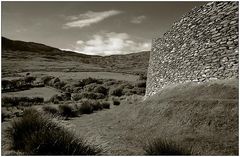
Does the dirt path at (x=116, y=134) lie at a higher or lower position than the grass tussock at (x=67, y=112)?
higher

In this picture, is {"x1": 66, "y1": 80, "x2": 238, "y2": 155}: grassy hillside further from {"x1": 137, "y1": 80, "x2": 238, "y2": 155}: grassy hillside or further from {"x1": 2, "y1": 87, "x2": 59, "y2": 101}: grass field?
{"x1": 2, "y1": 87, "x2": 59, "y2": 101}: grass field

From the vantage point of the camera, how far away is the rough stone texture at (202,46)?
9383mm

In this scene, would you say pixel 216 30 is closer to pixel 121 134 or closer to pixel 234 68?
pixel 234 68

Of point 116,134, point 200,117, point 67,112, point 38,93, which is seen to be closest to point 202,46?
point 200,117

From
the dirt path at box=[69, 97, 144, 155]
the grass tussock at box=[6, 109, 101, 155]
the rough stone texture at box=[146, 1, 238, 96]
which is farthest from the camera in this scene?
the rough stone texture at box=[146, 1, 238, 96]

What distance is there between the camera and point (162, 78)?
13.7 meters

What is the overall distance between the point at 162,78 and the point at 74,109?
6235 millimetres

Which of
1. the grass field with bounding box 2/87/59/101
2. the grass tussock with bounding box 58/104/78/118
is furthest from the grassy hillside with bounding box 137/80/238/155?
the grass field with bounding box 2/87/59/101

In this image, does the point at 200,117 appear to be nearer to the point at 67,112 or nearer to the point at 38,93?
the point at 67,112

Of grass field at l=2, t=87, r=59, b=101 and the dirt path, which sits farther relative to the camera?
grass field at l=2, t=87, r=59, b=101

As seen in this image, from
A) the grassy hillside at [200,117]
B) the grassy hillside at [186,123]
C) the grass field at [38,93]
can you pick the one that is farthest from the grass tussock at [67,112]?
the grass field at [38,93]

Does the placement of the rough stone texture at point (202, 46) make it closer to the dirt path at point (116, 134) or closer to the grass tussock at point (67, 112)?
the dirt path at point (116, 134)

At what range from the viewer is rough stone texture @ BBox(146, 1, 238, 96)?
30.8ft

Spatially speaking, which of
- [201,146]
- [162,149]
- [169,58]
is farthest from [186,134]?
[169,58]
